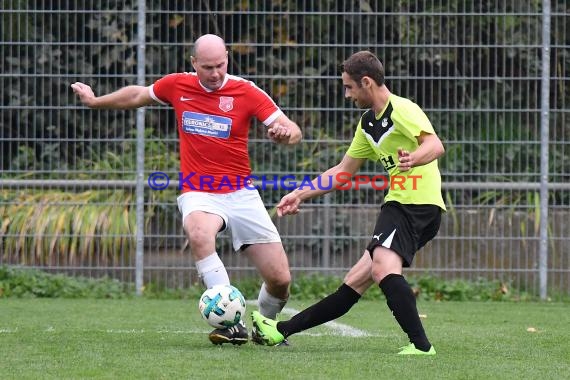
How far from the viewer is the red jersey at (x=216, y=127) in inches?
303

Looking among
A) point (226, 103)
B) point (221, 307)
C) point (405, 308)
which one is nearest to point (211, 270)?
point (221, 307)

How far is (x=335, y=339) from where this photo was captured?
7.86 m

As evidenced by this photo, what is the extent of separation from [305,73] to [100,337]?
4799 mm

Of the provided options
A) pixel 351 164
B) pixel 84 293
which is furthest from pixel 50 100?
pixel 351 164

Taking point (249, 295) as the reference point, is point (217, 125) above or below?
above

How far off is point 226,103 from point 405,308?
6.13ft

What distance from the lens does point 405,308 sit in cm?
672

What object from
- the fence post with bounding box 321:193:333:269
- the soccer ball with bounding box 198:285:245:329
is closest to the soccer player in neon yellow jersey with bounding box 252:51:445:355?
the soccer ball with bounding box 198:285:245:329

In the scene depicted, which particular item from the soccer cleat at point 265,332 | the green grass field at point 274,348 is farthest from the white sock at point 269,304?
the soccer cleat at point 265,332

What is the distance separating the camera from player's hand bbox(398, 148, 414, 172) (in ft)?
21.1

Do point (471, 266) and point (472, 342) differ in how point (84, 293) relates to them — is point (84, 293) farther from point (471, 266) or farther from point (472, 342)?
point (472, 342)

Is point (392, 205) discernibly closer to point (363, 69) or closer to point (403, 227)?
point (403, 227)

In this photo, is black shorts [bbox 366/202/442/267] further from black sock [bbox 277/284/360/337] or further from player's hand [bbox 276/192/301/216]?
player's hand [bbox 276/192/301/216]

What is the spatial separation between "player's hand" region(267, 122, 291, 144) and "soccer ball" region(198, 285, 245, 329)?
3.04ft
